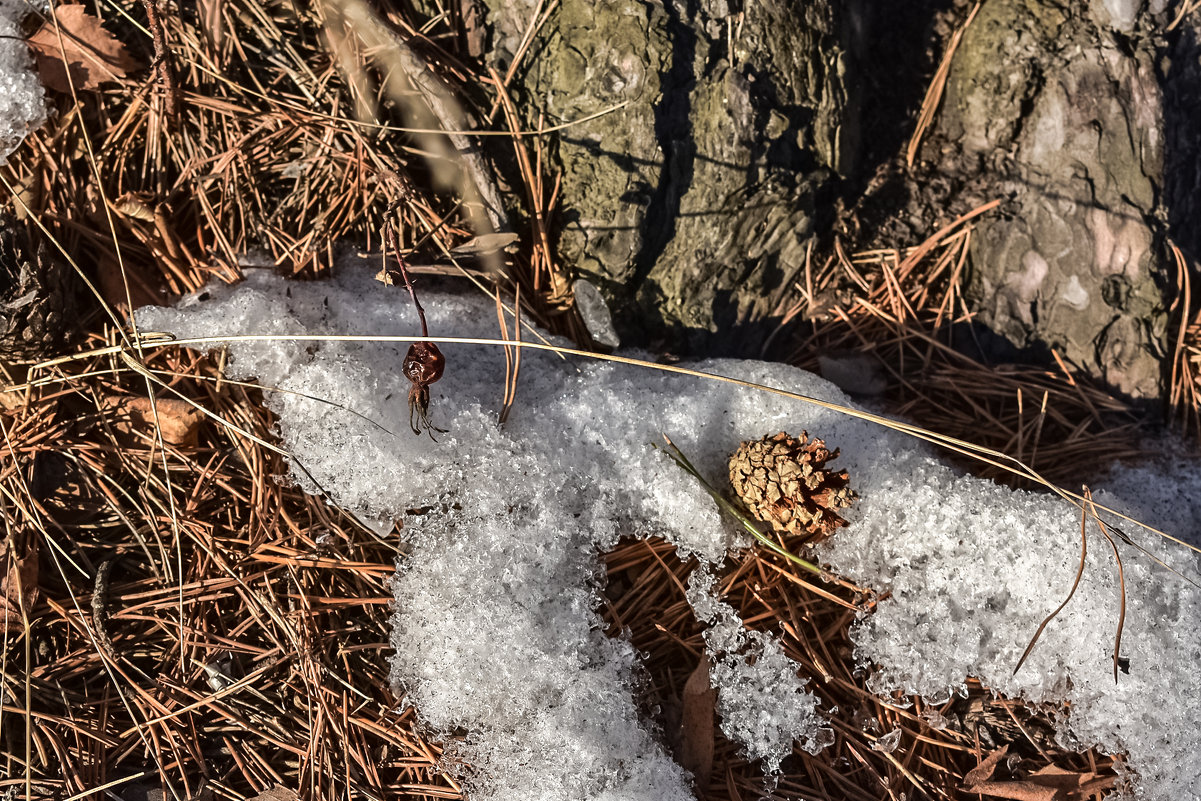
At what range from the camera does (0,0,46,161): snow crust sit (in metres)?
1.69

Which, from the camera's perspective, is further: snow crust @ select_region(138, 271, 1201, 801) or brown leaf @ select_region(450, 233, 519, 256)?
brown leaf @ select_region(450, 233, 519, 256)

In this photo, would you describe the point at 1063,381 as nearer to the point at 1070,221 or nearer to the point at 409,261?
the point at 1070,221

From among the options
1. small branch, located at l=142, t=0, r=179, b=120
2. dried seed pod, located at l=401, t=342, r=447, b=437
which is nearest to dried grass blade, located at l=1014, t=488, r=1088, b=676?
dried seed pod, located at l=401, t=342, r=447, b=437

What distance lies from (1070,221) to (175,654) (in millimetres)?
2530

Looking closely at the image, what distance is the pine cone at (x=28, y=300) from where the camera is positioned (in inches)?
63.5

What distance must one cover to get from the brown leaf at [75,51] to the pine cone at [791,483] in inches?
69.7

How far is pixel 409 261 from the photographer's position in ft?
6.19

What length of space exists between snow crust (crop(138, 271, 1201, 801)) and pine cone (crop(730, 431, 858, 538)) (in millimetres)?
107

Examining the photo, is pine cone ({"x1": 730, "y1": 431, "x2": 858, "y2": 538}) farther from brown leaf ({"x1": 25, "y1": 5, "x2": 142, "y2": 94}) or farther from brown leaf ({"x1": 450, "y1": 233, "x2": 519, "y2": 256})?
brown leaf ({"x1": 25, "y1": 5, "x2": 142, "y2": 94})

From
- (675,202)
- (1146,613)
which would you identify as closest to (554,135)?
(675,202)

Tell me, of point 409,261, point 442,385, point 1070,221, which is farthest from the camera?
point 1070,221

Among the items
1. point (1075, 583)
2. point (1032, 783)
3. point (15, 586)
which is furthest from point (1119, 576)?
point (15, 586)

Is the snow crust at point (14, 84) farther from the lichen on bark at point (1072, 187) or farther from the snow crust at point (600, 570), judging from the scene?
the lichen on bark at point (1072, 187)

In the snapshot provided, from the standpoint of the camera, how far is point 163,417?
1709 mm
